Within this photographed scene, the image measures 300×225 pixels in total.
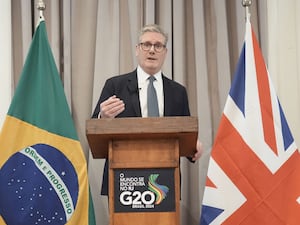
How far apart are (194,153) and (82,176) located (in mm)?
698

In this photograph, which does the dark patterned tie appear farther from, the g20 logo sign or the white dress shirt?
the g20 logo sign

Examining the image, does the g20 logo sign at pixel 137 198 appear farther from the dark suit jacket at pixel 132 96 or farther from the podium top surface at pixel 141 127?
the dark suit jacket at pixel 132 96

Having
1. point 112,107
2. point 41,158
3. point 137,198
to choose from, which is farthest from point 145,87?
point 137,198

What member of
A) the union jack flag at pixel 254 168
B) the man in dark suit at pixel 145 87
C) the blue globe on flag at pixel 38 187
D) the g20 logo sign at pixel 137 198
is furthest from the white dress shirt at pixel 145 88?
the g20 logo sign at pixel 137 198

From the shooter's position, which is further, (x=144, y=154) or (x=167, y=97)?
(x=167, y=97)

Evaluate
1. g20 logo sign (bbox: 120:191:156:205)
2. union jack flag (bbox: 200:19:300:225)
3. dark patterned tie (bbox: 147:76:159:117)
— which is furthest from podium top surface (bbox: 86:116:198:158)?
union jack flag (bbox: 200:19:300:225)

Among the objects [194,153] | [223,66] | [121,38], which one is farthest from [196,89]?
[194,153]

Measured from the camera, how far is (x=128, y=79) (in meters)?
2.60

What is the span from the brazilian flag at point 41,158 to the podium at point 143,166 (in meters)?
0.81

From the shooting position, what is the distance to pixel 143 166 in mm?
1774

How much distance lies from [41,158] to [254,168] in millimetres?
1028

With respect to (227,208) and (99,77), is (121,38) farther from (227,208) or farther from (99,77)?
(227,208)

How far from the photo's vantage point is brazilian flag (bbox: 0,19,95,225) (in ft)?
8.13

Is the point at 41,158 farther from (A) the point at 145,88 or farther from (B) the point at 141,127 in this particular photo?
(B) the point at 141,127
